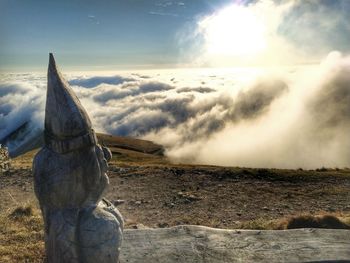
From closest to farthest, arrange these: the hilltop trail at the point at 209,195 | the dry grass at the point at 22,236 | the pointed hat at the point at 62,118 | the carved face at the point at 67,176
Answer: the pointed hat at the point at 62,118, the carved face at the point at 67,176, the dry grass at the point at 22,236, the hilltop trail at the point at 209,195

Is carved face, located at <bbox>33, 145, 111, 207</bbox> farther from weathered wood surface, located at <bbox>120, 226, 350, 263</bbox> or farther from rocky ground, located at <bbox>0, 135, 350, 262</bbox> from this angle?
rocky ground, located at <bbox>0, 135, 350, 262</bbox>

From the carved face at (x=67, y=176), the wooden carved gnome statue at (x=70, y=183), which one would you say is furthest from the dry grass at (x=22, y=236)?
the carved face at (x=67, y=176)

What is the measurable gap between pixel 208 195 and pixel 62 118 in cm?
1210

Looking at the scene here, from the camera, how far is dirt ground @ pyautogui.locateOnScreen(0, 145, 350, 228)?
14.1 meters

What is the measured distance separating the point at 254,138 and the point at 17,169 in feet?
554

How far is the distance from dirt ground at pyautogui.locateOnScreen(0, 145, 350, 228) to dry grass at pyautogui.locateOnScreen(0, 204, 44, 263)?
4.31 ft

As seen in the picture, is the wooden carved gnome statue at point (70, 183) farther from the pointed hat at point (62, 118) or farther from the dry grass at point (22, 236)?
the dry grass at point (22, 236)

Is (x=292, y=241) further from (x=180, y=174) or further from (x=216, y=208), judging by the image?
(x=180, y=174)

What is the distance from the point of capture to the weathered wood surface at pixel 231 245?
22.6ft

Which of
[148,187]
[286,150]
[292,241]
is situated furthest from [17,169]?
[286,150]

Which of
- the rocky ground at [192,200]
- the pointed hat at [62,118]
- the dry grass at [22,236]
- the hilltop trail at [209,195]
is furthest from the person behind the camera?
the hilltop trail at [209,195]

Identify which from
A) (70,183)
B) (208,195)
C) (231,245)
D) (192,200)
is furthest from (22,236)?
(208,195)

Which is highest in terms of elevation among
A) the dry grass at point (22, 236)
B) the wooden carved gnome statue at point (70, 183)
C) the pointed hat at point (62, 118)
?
the pointed hat at point (62, 118)

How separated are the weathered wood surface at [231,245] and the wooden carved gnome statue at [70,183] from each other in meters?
1.80
